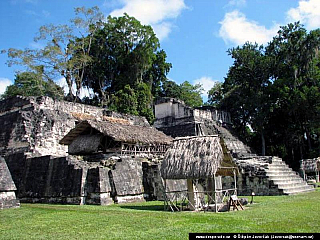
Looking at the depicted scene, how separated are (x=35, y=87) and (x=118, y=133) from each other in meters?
20.1

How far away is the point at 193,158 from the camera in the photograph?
10.2 m

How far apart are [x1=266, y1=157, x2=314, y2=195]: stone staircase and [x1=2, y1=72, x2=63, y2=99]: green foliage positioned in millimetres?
22714

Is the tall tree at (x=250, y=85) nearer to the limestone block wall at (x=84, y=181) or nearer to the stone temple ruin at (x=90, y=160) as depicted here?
the stone temple ruin at (x=90, y=160)

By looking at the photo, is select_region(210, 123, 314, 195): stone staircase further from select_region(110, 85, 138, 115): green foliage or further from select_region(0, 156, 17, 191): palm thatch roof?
select_region(110, 85, 138, 115): green foliage

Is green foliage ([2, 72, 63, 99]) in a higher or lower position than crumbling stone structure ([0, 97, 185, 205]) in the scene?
higher

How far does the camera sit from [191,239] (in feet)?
17.9

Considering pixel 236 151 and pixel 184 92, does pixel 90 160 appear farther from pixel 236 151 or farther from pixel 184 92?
pixel 184 92

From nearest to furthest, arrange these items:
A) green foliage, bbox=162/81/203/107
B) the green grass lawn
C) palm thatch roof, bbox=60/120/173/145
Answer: the green grass lawn
palm thatch roof, bbox=60/120/173/145
green foliage, bbox=162/81/203/107

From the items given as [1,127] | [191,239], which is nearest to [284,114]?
[1,127]

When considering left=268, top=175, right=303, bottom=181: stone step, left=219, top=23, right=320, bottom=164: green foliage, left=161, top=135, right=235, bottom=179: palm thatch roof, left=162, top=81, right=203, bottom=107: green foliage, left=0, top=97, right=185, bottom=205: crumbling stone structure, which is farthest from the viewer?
left=162, top=81, right=203, bottom=107: green foliage

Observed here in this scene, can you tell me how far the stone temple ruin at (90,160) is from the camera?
43.3ft

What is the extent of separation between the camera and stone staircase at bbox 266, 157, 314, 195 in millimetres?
14805

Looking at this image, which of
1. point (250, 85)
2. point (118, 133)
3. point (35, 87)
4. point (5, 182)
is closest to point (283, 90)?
point (250, 85)

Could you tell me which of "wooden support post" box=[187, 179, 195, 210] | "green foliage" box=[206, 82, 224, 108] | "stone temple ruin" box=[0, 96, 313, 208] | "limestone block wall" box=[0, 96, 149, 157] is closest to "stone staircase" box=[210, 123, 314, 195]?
"stone temple ruin" box=[0, 96, 313, 208]
